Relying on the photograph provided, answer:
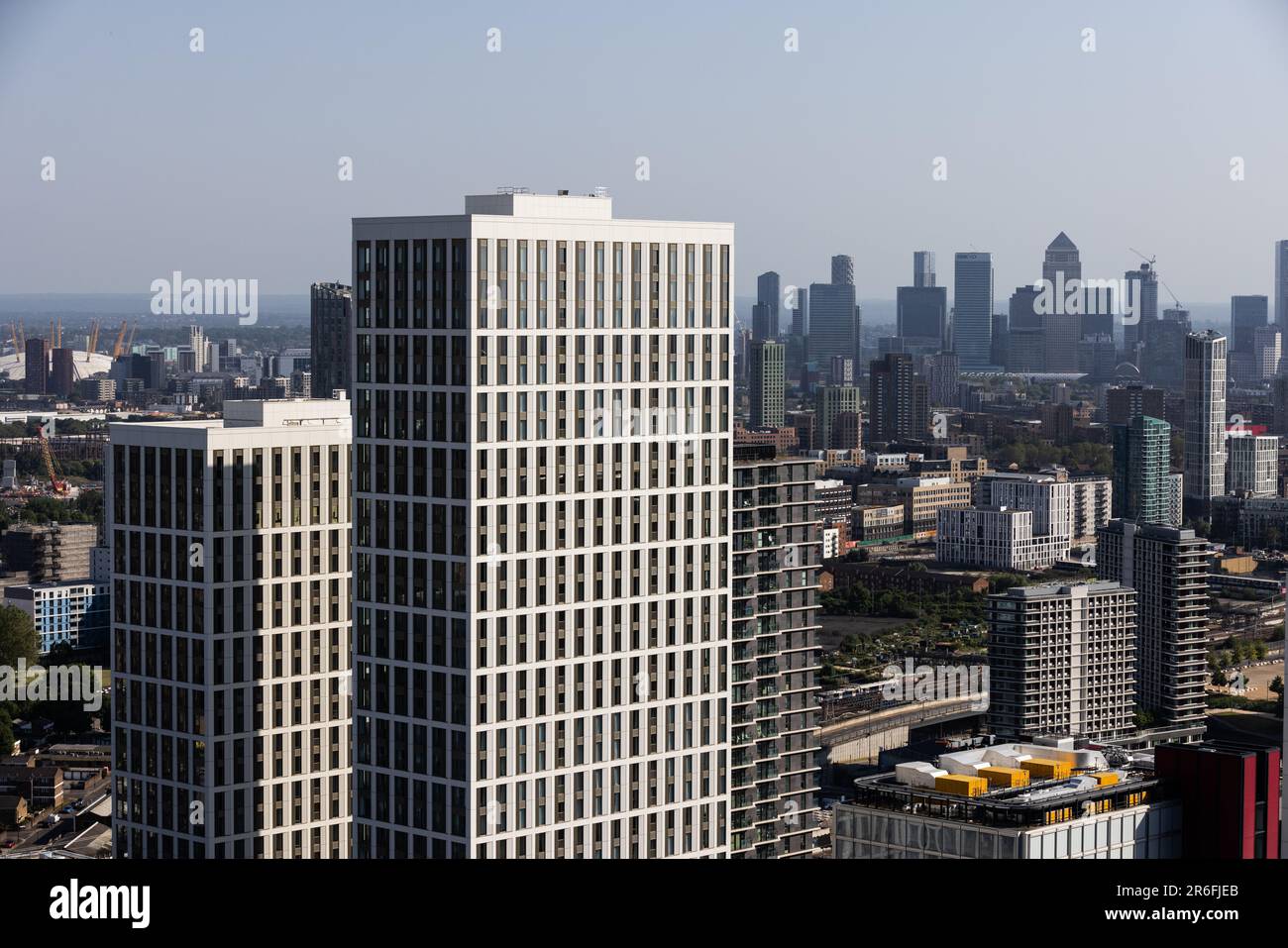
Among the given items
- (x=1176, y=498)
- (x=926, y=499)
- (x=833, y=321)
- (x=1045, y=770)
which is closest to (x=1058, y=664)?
(x=1045, y=770)

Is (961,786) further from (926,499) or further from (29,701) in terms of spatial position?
(926,499)

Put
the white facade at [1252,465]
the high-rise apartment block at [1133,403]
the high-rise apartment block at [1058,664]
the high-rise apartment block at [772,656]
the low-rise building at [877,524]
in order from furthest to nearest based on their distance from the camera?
1. the high-rise apartment block at [1133,403]
2. the white facade at [1252,465]
3. the low-rise building at [877,524]
4. the high-rise apartment block at [1058,664]
5. the high-rise apartment block at [772,656]

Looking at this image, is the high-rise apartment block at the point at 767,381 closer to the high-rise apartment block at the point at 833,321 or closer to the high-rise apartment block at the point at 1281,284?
the high-rise apartment block at the point at 833,321

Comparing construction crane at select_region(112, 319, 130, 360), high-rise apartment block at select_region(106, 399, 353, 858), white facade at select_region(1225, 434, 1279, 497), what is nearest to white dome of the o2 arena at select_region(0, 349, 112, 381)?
construction crane at select_region(112, 319, 130, 360)

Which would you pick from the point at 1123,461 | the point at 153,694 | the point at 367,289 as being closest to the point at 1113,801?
the point at 367,289

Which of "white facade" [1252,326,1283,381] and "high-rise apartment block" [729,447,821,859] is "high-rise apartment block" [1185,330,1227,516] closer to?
"white facade" [1252,326,1283,381]

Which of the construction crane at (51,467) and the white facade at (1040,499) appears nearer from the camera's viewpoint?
the construction crane at (51,467)

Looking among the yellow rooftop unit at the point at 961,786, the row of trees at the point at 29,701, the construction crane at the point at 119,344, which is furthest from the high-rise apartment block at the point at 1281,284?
the yellow rooftop unit at the point at 961,786
